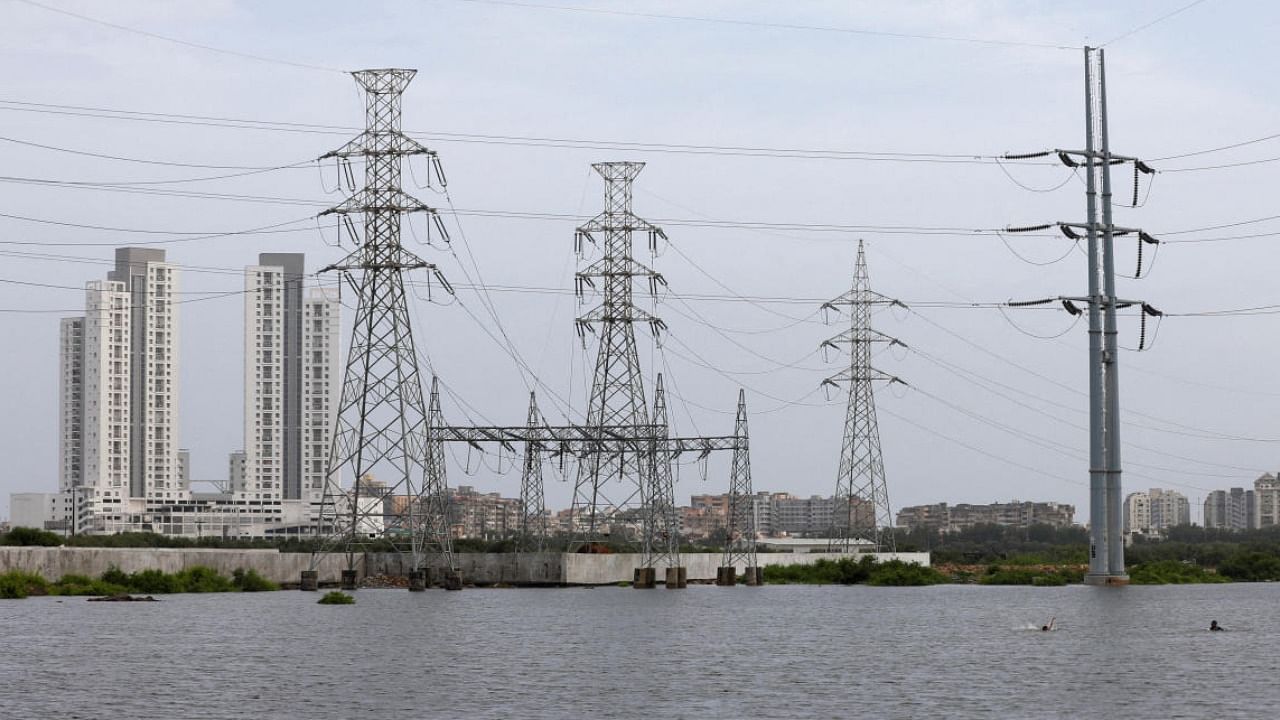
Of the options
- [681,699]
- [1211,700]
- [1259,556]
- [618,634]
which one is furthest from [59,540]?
[1259,556]

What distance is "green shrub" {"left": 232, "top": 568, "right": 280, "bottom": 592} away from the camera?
86.6m

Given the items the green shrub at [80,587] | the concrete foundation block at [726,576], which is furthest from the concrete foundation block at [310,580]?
the concrete foundation block at [726,576]

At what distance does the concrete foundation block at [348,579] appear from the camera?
79312 millimetres

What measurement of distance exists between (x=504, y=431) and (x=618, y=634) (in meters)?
36.5

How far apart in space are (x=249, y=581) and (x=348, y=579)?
9.70 m

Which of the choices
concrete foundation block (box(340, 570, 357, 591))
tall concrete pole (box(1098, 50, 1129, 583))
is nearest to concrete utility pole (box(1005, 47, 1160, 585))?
tall concrete pole (box(1098, 50, 1129, 583))

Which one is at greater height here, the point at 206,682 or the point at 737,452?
the point at 737,452

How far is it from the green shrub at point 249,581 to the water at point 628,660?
15.1 metres

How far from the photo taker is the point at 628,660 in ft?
138

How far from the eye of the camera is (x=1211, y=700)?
3186cm

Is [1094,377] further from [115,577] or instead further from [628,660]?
[115,577]

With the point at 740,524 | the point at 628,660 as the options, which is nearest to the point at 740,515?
the point at 740,524

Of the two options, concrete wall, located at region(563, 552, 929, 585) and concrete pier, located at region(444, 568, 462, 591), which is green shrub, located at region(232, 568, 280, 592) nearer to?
concrete pier, located at region(444, 568, 462, 591)

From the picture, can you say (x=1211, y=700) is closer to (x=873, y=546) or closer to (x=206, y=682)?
(x=206, y=682)
